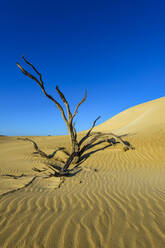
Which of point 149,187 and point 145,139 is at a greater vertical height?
point 145,139

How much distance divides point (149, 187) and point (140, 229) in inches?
89.8

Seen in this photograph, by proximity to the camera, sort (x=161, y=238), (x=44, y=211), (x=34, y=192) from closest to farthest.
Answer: (x=161, y=238)
(x=44, y=211)
(x=34, y=192)

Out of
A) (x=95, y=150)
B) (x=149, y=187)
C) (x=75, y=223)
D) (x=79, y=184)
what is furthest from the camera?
(x=95, y=150)

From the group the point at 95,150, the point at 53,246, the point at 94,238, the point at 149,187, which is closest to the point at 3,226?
the point at 53,246

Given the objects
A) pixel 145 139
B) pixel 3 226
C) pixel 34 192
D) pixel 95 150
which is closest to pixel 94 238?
pixel 3 226

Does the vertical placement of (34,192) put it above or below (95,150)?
below

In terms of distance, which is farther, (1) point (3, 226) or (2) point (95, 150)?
(2) point (95, 150)

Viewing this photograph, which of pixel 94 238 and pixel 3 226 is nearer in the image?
pixel 94 238

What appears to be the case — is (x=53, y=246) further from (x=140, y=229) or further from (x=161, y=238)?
(x=161, y=238)

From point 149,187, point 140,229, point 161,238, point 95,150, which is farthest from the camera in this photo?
point 95,150

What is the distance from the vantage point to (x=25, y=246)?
5.92ft

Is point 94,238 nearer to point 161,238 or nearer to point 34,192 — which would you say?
point 161,238

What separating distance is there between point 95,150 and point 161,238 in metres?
8.16

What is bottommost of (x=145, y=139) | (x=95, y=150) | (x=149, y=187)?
(x=149, y=187)
